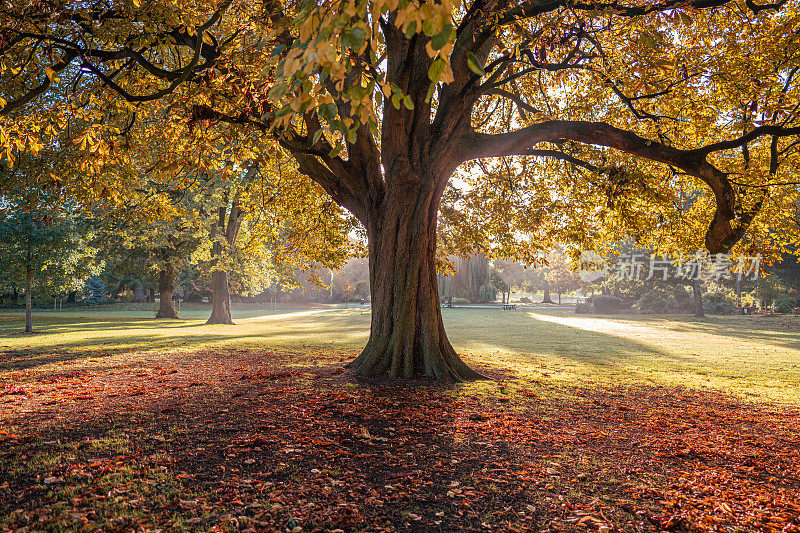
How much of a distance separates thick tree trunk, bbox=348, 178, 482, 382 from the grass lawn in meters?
0.58

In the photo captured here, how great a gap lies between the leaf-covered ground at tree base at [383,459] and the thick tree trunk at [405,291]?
587 mm

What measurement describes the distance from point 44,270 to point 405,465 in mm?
19520

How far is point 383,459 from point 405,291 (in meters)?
3.74

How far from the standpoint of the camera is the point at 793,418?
612 cm

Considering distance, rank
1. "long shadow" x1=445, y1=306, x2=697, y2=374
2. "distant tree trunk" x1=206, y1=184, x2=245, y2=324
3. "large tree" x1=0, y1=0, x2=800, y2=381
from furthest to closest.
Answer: "distant tree trunk" x1=206, y1=184, x2=245, y2=324 < "long shadow" x1=445, y1=306, x2=697, y2=374 < "large tree" x1=0, y1=0, x2=800, y2=381

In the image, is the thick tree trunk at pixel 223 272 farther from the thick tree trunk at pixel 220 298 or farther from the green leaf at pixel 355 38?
the green leaf at pixel 355 38

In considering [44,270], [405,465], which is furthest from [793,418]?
[44,270]

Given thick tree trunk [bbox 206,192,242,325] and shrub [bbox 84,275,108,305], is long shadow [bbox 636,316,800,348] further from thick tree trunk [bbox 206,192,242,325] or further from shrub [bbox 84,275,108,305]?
shrub [bbox 84,275,108,305]

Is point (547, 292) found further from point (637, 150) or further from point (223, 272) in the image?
point (637, 150)

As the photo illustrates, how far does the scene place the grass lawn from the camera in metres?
2.99

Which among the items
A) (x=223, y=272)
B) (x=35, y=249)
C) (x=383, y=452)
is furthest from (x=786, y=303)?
(x=35, y=249)

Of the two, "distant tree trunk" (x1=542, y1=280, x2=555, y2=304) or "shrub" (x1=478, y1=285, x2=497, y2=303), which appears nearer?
"shrub" (x1=478, y1=285, x2=497, y2=303)

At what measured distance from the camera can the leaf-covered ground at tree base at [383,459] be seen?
9.75ft

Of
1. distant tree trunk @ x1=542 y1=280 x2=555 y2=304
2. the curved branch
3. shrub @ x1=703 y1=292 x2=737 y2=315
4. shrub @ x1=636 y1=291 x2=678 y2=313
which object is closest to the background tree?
the curved branch
